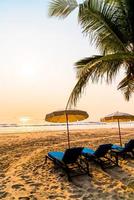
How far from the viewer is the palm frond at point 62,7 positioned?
6.16 metres

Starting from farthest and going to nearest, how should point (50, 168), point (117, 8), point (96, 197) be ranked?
point (50, 168) < point (117, 8) < point (96, 197)

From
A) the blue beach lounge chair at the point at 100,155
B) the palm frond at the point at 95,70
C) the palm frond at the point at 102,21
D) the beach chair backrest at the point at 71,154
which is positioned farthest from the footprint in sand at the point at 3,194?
the palm frond at the point at 102,21

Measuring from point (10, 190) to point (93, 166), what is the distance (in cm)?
301

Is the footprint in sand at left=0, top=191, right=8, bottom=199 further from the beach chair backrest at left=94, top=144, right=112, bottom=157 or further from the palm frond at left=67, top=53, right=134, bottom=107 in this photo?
the beach chair backrest at left=94, top=144, right=112, bottom=157

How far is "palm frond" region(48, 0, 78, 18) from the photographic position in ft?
20.2

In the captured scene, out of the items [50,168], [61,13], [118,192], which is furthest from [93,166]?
[61,13]

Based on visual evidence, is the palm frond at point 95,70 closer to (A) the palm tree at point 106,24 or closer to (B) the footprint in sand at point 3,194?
(A) the palm tree at point 106,24

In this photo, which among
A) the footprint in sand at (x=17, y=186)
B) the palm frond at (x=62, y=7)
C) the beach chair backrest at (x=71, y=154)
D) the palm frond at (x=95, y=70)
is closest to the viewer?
the palm frond at (x=95, y=70)

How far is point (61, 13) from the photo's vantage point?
6.27m

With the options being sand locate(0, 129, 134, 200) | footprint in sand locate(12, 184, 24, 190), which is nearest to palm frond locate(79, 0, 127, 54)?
sand locate(0, 129, 134, 200)

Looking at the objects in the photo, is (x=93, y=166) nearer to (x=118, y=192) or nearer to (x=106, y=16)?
(x=118, y=192)

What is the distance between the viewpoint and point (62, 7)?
625cm

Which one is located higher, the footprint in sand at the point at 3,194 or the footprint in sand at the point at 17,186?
the footprint in sand at the point at 17,186

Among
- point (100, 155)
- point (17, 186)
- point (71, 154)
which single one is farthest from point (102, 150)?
point (17, 186)
